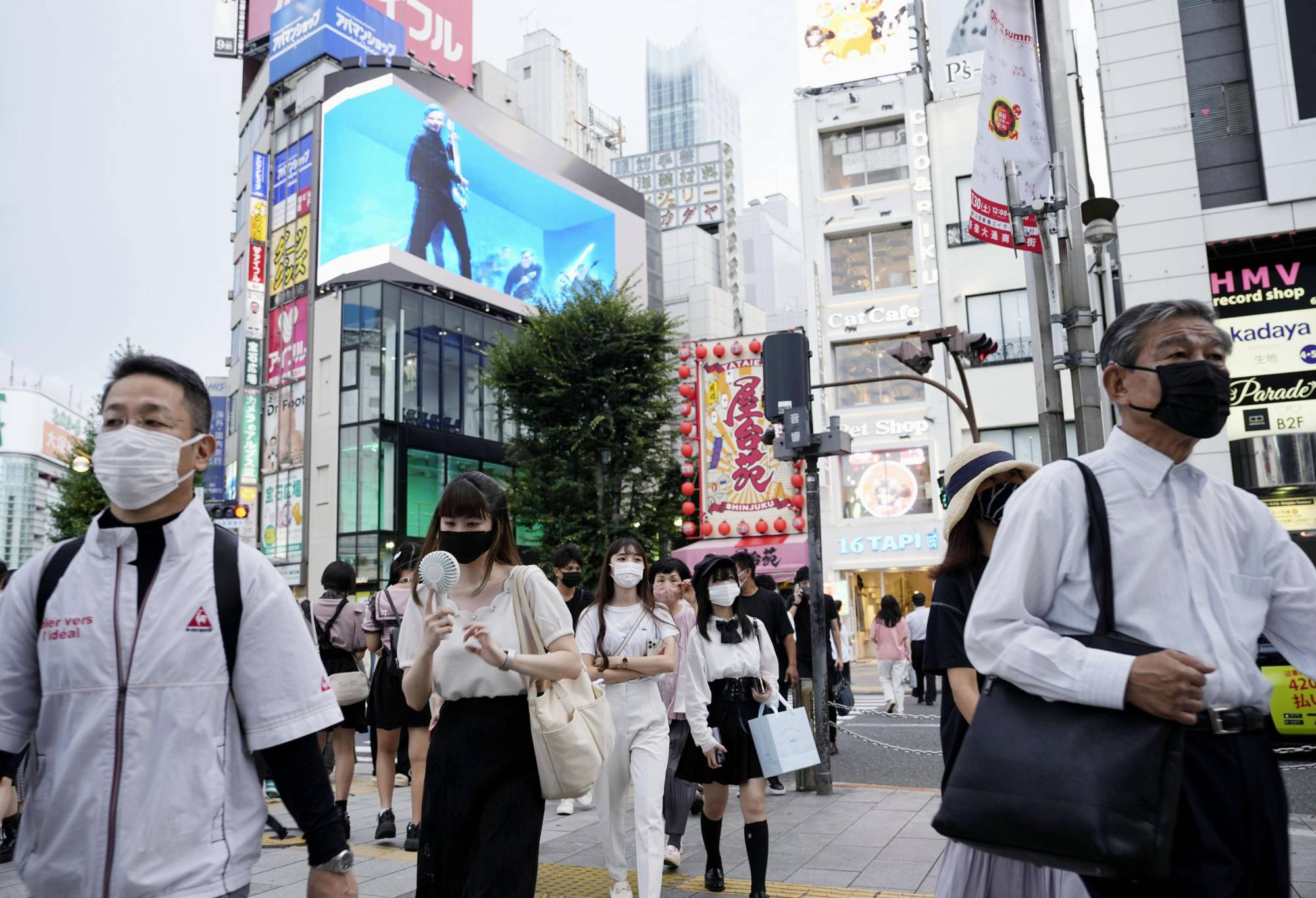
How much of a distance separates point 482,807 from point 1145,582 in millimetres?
2484

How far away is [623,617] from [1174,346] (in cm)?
412

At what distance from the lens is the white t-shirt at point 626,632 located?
5.90 metres

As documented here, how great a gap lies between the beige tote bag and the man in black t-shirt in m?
4.36

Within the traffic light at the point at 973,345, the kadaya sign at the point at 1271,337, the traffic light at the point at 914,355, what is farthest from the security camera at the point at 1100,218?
the kadaya sign at the point at 1271,337

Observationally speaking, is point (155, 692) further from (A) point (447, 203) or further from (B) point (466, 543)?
(A) point (447, 203)

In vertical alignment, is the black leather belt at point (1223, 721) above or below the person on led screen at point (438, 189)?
below

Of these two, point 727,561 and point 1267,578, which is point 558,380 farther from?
point 1267,578

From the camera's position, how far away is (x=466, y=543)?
12.8 feet

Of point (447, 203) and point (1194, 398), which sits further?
point (447, 203)

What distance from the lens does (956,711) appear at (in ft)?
10.8

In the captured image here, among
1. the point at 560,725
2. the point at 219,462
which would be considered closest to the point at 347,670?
the point at 560,725

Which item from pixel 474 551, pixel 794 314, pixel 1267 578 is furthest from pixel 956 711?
pixel 794 314

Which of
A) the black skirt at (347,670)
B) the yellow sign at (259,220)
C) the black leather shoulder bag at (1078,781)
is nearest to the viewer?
the black leather shoulder bag at (1078,781)

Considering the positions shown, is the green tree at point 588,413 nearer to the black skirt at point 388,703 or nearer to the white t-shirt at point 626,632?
the black skirt at point 388,703
